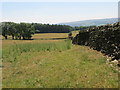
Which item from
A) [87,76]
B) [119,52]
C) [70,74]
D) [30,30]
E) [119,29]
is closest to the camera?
[87,76]

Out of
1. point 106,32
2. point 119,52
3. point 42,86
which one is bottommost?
point 42,86

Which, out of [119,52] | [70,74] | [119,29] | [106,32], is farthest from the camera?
[106,32]

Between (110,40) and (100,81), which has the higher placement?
(110,40)

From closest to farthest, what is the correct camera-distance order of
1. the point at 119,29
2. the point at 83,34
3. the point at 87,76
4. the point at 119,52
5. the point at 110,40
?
the point at 87,76 < the point at 119,52 < the point at 119,29 < the point at 110,40 < the point at 83,34

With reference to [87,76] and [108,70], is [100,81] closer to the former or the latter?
[87,76]

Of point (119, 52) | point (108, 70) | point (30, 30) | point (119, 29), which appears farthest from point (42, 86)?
point (30, 30)

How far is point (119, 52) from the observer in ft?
45.4

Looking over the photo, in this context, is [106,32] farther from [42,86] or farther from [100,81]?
[42,86]

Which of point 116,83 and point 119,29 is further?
point 119,29

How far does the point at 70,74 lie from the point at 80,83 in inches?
80.4

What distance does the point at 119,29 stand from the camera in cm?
1670

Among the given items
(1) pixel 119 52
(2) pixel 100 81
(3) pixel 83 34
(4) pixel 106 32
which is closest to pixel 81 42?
(3) pixel 83 34

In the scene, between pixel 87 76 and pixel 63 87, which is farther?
pixel 87 76

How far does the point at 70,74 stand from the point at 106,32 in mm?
10938
